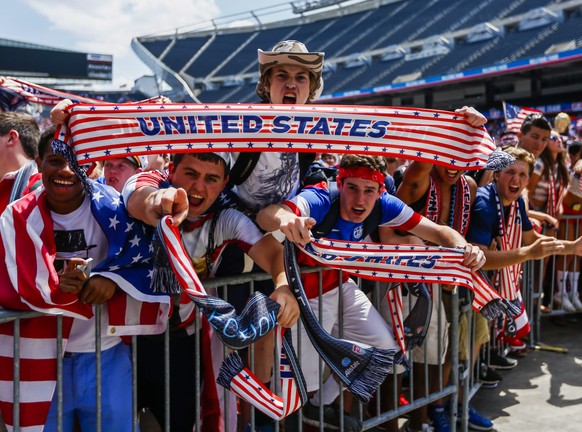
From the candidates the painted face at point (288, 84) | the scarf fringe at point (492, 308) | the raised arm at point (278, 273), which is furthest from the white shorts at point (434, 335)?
the painted face at point (288, 84)

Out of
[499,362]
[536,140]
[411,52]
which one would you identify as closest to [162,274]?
[499,362]

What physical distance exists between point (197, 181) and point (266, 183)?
0.47 m

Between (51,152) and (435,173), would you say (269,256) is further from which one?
(435,173)

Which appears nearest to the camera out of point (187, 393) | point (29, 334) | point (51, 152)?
point (29, 334)

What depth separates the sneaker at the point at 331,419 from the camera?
10.5 feet

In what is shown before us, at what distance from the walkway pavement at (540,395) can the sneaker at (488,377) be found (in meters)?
0.05

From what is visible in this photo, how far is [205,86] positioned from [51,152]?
148 feet

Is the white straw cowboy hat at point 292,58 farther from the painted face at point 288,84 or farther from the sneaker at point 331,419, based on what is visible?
the sneaker at point 331,419

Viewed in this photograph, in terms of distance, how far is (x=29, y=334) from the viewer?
2281 mm

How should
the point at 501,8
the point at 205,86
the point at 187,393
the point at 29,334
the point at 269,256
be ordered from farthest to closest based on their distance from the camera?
the point at 205,86
the point at 501,8
the point at 187,393
the point at 269,256
the point at 29,334

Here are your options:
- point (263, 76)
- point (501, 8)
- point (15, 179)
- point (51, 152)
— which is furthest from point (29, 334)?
point (501, 8)

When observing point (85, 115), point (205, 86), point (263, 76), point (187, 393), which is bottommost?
point (187, 393)

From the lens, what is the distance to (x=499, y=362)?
17.2 feet

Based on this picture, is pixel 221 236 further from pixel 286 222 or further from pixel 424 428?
pixel 424 428
